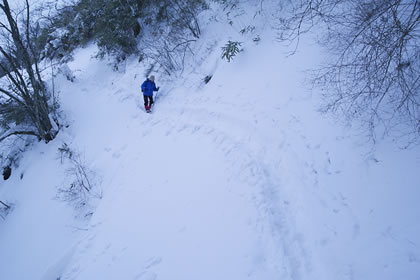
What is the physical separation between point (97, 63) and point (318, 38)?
1205cm

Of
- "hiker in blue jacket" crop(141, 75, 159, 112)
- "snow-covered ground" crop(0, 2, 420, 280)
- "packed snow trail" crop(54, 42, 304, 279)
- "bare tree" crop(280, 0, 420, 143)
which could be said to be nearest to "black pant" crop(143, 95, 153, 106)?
"hiker in blue jacket" crop(141, 75, 159, 112)

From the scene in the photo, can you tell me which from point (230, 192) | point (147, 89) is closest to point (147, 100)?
point (147, 89)

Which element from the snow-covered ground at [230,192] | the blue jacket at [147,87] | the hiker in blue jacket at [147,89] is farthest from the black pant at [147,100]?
the snow-covered ground at [230,192]

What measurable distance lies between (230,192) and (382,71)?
130 inches

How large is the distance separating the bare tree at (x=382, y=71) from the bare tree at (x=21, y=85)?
971cm

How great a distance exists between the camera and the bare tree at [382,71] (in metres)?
2.99

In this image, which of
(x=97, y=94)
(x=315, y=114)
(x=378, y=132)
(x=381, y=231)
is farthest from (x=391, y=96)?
(x=97, y=94)

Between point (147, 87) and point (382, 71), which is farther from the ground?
point (147, 87)

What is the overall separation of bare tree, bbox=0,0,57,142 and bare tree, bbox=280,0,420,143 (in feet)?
31.9

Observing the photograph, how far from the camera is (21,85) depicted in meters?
9.05

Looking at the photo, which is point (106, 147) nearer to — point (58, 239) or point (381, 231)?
point (58, 239)

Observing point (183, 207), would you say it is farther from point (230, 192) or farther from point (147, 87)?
point (147, 87)

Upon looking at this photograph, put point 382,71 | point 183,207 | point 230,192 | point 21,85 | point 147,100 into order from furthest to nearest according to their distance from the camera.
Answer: point 21,85 → point 147,100 → point 183,207 → point 230,192 → point 382,71

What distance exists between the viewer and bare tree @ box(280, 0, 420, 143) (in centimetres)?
299
